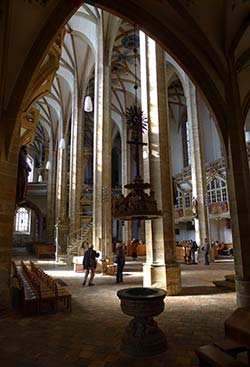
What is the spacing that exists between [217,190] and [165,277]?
14.6m

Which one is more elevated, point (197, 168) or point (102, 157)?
point (197, 168)

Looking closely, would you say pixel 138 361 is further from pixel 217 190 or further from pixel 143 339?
pixel 217 190

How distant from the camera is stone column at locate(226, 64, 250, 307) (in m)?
5.51

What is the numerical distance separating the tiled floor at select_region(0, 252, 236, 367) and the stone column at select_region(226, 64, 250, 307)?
2.43ft

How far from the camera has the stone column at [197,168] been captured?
54.3 ft

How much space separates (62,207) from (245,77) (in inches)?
688

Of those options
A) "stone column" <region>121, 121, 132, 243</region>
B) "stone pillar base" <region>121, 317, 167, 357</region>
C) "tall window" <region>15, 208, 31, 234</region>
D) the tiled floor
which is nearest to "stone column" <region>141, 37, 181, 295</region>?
the tiled floor

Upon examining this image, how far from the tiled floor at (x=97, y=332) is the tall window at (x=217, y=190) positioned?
13.9m

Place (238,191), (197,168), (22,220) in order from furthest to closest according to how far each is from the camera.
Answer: (22,220) < (197,168) < (238,191)

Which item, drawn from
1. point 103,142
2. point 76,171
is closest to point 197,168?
point 103,142

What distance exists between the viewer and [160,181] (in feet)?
25.5

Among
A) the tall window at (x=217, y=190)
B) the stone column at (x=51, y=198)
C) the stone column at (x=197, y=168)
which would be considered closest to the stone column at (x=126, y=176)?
the stone column at (x=51, y=198)

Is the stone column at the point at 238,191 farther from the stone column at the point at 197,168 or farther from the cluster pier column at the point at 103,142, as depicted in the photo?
the stone column at the point at 197,168

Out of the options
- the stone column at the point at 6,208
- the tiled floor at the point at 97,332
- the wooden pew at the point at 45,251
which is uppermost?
the stone column at the point at 6,208
